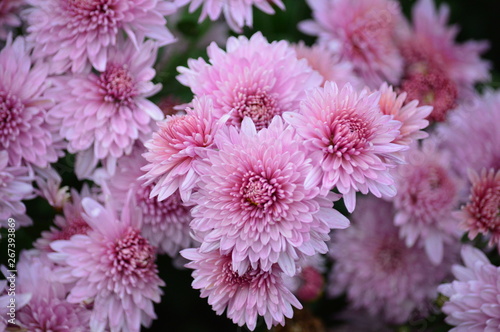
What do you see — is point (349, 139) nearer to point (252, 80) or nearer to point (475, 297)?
point (252, 80)

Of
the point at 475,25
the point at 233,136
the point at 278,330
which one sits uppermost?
the point at 475,25

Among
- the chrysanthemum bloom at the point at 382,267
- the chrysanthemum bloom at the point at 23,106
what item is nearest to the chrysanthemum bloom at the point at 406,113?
the chrysanthemum bloom at the point at 382,267

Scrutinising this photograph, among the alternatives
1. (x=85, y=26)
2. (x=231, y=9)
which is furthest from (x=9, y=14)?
(x=231, y=9)

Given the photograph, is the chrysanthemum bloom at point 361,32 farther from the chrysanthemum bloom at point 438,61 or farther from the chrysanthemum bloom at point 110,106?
the chrysanthemum bloom at point 110,106

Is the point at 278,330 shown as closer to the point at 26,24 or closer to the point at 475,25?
the point at 26,24

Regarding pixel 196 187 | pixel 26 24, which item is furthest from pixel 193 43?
pixel 196 187

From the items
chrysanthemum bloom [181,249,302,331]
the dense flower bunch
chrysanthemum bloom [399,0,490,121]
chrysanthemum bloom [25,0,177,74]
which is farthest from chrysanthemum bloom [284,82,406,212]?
chrysanthemum bloom [399,0,490,121]
